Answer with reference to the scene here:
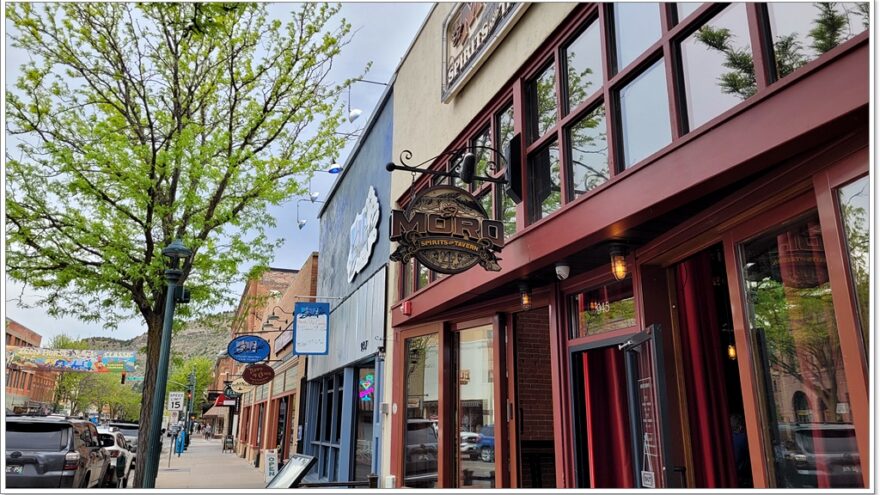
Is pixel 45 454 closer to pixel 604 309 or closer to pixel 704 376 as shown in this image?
pixel 604 309

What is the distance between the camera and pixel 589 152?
6.11 m

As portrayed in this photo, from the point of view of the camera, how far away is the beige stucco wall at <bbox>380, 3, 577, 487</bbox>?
740 cm

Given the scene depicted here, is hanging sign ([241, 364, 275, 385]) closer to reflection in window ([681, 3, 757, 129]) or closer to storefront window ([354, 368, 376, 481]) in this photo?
storefront window ([354, 368, 376, 481])

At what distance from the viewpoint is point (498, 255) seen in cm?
728

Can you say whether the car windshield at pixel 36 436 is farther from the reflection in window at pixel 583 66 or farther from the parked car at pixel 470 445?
the reflection in window at pixel 583 66

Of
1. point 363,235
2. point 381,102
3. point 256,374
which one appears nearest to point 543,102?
point 381,102

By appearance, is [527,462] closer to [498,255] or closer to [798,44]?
[498,255]

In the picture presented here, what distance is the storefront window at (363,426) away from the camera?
13.4 metres

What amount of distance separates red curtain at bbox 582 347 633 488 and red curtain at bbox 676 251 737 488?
2.65 feet

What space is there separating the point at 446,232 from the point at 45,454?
7537 millimetres

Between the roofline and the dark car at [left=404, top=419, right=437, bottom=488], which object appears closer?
the dark car at [left=404, top=419, right=437, bottom=488]

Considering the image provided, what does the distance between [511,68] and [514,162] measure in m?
1.36

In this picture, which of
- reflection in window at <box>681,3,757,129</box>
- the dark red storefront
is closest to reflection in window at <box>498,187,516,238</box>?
the dark red storefront

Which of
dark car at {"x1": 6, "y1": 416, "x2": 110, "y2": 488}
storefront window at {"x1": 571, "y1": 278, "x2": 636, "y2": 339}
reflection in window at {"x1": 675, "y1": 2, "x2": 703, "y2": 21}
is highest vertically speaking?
reflection in window at {"x1": 675, "y1": 2, "x2": 703, "y2": 21}
